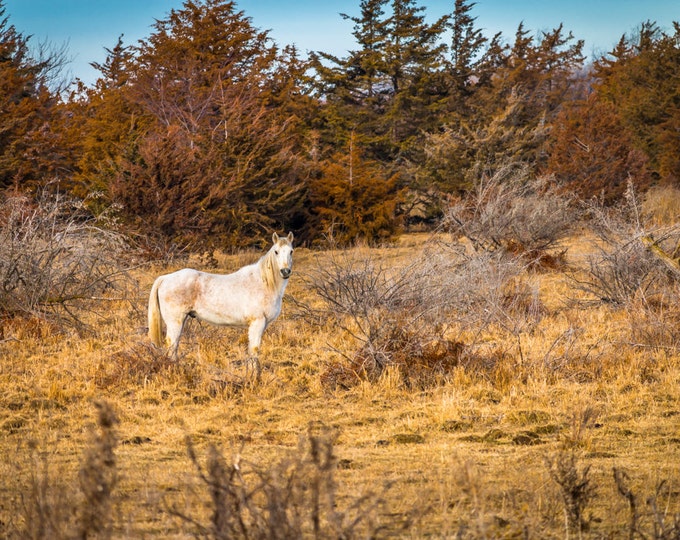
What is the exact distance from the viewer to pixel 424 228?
83.2 ft

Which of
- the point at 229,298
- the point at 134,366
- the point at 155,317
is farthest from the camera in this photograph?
the point at 155,317

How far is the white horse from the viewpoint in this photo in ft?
25.7

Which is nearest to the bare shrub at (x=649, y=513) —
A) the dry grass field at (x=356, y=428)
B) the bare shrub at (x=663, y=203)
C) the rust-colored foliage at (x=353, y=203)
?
the dry grass field at (x=356, y=428)

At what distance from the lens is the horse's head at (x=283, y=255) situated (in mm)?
7648

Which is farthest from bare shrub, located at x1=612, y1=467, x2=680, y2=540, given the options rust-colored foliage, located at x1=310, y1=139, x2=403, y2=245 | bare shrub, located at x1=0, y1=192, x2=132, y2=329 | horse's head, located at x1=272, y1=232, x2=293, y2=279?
rust-colored foliage, located at x1=310, y1=139, x2=403, y2=245

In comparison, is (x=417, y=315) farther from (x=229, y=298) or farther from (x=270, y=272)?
(x=229, y=298)

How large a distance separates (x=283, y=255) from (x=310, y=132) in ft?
61.8

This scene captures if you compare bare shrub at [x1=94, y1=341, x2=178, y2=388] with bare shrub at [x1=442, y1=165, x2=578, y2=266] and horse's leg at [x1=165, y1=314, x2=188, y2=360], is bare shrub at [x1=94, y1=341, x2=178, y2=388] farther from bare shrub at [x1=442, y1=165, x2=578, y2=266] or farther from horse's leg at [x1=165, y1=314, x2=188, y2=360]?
bare shrub at [x1=442, y1=165, x2=578, y2=266]

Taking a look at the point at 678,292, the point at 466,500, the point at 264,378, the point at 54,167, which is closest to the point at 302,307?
the point at 264,378

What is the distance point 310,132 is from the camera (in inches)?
1025

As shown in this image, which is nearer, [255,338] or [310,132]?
[255,338]

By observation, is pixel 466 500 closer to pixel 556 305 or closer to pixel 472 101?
pixel 556 305

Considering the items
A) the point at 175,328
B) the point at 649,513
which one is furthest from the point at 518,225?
the point at 649,513

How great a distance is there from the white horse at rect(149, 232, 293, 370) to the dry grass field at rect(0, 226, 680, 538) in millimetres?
413
